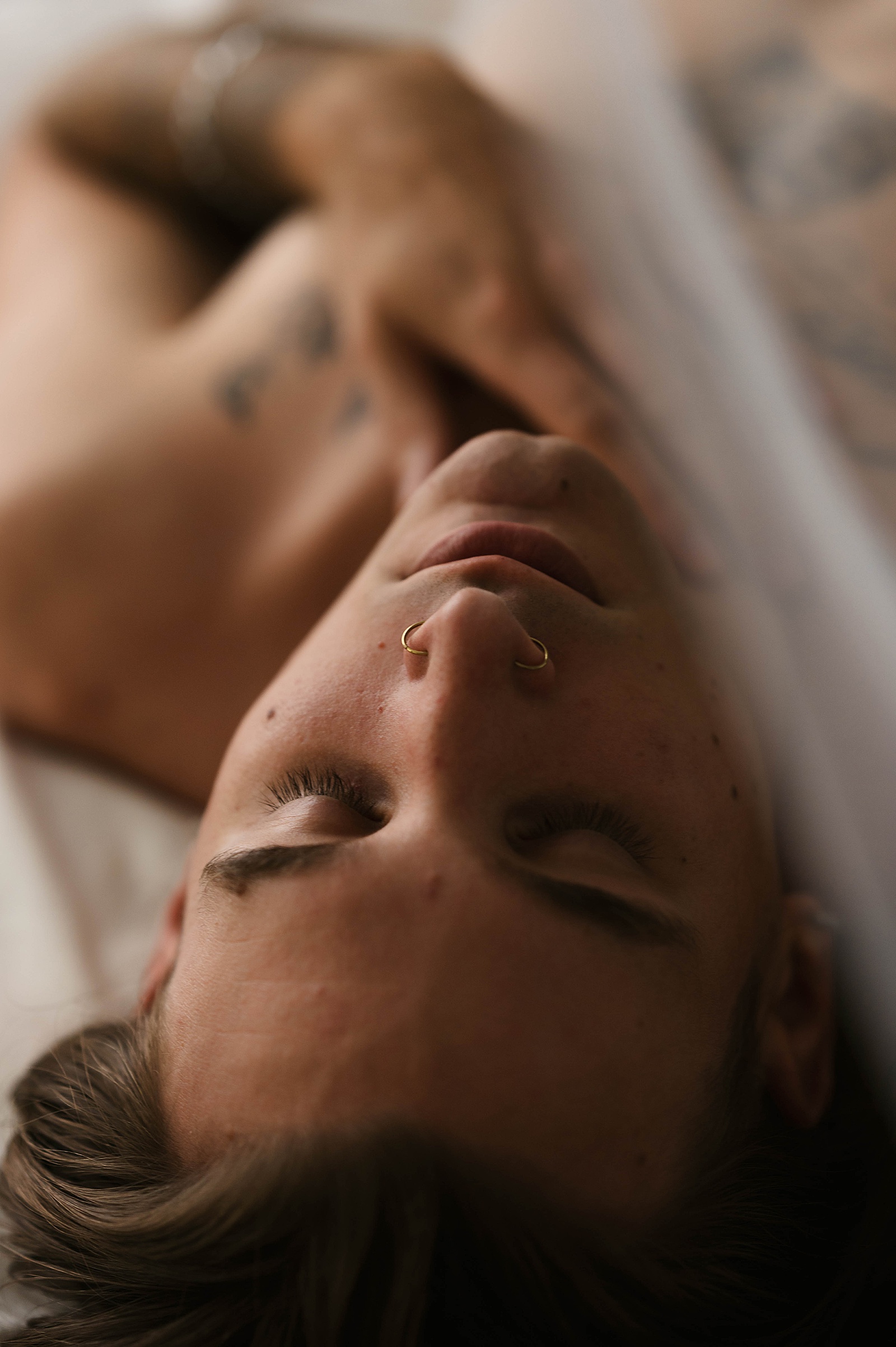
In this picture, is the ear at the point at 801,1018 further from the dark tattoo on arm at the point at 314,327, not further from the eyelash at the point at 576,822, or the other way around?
the dark tattoo on arm at the point at 314,327

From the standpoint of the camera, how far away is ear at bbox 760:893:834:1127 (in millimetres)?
724

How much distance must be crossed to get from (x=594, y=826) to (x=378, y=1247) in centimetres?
27

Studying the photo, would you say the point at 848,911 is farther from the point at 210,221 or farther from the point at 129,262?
the point at 210,221

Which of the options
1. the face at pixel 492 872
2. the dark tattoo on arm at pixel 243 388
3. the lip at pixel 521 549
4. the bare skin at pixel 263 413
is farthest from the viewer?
the dark tattoo on arm at pixel 243 388

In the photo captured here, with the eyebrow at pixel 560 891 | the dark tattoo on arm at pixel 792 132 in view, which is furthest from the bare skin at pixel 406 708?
the dark tattoo on arm at pixel 792 132

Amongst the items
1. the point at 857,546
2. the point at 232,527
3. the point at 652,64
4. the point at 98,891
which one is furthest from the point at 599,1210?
the point at 652,64

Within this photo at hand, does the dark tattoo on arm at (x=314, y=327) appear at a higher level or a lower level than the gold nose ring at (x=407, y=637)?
higher

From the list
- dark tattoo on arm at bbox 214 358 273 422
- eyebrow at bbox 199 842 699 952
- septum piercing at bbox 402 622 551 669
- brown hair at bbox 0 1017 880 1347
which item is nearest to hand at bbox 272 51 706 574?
dark tattoo on arm at bbox 214 358 273 422

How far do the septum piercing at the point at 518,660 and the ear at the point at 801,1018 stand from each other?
286mm

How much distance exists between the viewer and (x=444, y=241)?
1.09m

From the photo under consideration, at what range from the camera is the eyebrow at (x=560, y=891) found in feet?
1.89

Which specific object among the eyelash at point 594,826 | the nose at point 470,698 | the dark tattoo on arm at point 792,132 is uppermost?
the dark tattoo on arm at point 792,132

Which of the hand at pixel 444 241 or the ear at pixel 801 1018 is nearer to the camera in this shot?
the ear at pixel 801 1018

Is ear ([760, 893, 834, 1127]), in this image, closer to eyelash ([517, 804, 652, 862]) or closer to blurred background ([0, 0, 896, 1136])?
blurred background ([0, 0, 896, 1136])
